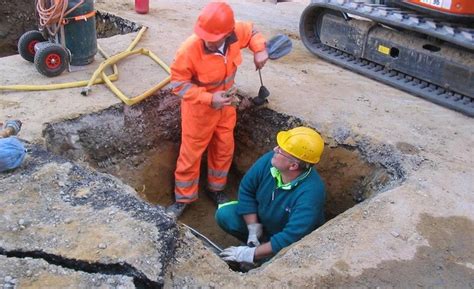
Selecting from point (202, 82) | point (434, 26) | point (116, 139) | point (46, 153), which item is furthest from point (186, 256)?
point (434, 26)

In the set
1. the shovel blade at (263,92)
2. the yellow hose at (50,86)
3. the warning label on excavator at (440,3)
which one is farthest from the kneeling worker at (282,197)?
the warning label on excavator at (440,3)

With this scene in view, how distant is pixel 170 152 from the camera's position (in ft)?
19.8

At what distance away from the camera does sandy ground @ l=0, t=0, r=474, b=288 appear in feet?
11.3

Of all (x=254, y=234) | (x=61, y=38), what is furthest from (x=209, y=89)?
(x=61, y=38)

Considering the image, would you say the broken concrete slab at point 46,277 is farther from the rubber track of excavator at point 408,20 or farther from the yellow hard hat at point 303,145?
the rubber track of excavator at point 408,20

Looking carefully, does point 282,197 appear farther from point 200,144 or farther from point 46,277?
point 46,277

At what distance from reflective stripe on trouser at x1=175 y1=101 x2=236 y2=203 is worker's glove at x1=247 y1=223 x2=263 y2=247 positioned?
3.17 ft

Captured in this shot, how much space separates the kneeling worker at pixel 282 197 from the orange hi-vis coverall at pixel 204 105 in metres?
A: 0.75

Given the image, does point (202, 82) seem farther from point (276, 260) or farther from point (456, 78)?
point (456, 78)

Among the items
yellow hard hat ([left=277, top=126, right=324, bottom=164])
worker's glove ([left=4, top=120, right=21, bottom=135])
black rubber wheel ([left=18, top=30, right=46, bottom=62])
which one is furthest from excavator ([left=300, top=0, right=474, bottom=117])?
worker's glove ([left=4, top=120, right=21, bottom=135])

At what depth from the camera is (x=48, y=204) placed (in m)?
3.66

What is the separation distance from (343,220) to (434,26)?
290cm

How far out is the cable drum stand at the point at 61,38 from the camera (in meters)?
5.78

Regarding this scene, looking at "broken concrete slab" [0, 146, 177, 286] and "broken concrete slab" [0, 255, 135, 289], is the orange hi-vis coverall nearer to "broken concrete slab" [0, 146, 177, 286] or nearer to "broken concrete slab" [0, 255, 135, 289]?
"broken concrete slab" [0, 146, 177, 286]
